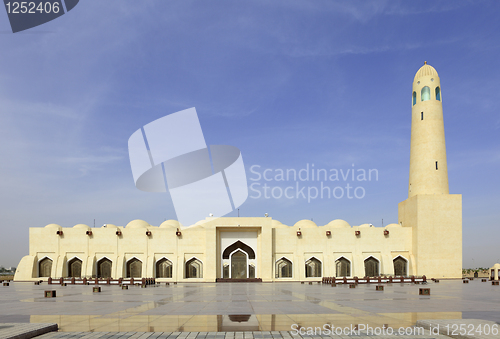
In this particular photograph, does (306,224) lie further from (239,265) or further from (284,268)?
(239,265)

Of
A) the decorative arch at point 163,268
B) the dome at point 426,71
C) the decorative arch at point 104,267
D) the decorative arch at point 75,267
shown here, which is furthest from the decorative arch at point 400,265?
the decorative arch at point 75,267

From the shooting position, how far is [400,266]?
3800 centimetres

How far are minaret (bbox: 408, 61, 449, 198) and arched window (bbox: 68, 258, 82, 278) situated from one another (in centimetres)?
3256

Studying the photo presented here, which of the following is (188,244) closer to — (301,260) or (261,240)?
(261,240)

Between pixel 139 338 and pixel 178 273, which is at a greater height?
pixel 139 338

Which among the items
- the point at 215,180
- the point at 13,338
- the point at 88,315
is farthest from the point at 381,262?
the point at 13,338

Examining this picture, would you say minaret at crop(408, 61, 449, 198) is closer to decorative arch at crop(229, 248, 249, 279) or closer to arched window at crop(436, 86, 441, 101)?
arched window at crop(436, 86, 441, 101)

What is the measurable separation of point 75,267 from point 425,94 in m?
37.4

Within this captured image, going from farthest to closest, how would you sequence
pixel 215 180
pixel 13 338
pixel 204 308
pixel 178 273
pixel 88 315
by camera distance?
1. pixel 178 273
2. pixel 215 180
3. pixel 204 308
4. pixel 88 315
5. pixel 13 338

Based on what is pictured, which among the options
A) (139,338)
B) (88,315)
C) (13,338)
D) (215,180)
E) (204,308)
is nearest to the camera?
(13,338)

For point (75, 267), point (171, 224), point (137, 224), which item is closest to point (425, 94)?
point (171, 224)

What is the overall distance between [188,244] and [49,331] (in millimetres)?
30176

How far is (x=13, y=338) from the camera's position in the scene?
6.59 metres

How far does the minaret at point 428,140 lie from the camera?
38.0 metres
